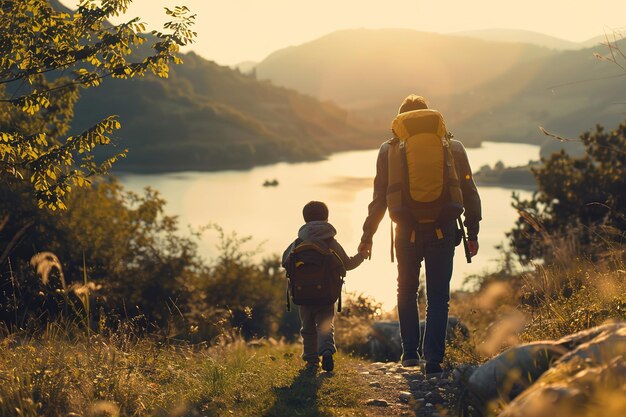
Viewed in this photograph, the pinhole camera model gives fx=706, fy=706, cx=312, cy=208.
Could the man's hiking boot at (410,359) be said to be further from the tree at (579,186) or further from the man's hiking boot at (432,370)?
the tree at (579,186)

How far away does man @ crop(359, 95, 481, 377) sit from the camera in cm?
536

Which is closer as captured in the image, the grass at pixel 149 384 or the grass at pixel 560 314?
the grass at pixel 149 384

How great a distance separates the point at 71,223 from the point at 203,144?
12270 cm

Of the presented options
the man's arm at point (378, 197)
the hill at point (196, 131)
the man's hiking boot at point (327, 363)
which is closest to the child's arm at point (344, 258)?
the man's arm at point (378, 197)

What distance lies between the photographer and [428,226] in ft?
17.8

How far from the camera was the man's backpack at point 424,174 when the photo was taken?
5.32 m

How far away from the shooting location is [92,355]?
4938mm

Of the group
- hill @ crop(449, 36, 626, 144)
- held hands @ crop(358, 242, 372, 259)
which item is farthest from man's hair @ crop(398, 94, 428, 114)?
hill @ crop(449, 36, 626, 144)

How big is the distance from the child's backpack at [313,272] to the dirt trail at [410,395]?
812mm

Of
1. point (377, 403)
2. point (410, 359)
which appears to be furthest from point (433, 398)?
point (410, 359)

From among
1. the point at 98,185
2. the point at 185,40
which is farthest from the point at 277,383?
the point at 98,185

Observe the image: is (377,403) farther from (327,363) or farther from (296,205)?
(296,205)

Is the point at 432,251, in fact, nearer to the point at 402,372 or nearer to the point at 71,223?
the point at 402,372

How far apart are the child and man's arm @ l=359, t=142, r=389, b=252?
516mm
